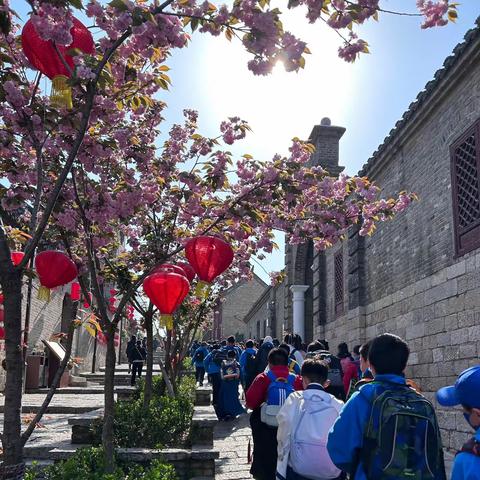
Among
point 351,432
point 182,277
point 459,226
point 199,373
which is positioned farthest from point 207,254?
point 199,373

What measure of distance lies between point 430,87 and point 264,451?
638 cm

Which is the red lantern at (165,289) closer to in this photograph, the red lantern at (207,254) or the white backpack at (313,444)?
the red lantern at (207,254)

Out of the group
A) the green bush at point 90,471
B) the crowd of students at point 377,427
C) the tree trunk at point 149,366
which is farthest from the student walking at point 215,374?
the crowd of students at point 377,427

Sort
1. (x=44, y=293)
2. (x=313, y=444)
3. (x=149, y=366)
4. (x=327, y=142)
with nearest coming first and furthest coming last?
(x=313, y=444) < (x=44, y=293) < (x=149, y=366) < (x=327, y=142)

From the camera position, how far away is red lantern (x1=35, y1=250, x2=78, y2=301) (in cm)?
460

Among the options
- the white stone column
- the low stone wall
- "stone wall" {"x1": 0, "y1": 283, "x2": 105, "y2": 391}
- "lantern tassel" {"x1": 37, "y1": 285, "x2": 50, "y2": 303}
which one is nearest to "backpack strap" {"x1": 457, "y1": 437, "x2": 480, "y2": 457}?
"lantern tassel" {"x1": 37, "y1": 285, "x2": 50, "y2": 303}

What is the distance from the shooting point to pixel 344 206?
6.87 meters

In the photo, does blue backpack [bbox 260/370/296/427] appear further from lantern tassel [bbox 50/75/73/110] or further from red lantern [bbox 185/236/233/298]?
lantern tassel [bbox 50/75/73/110]

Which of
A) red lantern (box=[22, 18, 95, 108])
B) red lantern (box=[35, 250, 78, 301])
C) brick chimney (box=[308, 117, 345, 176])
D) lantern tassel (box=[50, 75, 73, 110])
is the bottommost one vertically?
red lantern (box=[35, 250, 78, 301])

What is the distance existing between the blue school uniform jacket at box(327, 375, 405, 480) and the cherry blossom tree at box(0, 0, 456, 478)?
2.03 m

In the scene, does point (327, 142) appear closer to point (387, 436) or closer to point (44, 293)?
point (44, 293)

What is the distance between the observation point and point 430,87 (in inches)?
355

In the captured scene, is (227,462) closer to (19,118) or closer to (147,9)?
(19,118)

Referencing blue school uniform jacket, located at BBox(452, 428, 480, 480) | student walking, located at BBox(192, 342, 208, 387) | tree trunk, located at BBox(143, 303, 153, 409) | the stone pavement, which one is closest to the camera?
blue school uniform jacket, located at BBox(452, 428, 480, 480)
